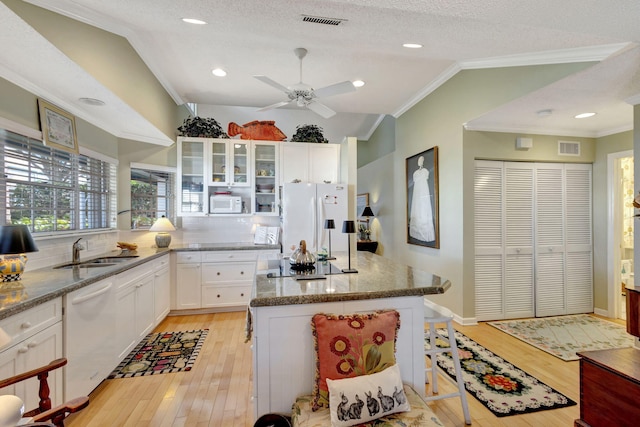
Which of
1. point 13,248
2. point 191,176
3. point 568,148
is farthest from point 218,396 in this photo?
point 568,148

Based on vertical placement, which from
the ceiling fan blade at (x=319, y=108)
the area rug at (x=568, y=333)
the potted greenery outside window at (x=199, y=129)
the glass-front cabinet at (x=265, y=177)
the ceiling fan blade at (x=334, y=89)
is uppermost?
the potted greenery outside window at (x=199, y=129)

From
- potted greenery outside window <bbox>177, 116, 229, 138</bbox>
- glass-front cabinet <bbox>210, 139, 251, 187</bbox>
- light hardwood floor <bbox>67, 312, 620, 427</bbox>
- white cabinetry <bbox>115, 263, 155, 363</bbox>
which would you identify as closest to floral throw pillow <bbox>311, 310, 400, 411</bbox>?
light hardwood floor <bbox>67, 312, 620, 427</bbox>

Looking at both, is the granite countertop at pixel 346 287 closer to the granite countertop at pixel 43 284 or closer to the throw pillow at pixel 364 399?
the throw pillow at pixel 364 399

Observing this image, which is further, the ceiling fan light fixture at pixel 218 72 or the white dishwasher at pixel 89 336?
the ceiling fan light fixture at pixel 218 72

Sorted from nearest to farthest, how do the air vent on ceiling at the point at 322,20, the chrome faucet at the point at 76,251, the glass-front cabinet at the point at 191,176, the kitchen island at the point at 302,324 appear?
the kitchen island at the point at 302,324
the air vent on ceiling at the point at 322,20
the chrome faucet at the point at 76,251
the glass-front cabinet at the point at 191,176

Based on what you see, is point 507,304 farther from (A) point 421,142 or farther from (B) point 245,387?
(B) point 245,387

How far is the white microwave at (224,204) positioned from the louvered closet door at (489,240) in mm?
3302

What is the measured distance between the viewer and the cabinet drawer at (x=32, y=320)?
1501 millimetres

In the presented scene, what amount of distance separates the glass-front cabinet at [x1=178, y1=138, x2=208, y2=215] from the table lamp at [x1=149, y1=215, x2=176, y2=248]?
1.54 feet

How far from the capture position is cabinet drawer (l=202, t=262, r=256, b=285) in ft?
13.2

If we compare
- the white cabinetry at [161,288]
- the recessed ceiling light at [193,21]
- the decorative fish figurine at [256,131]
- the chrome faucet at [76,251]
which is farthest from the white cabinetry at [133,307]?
the decorative fish figurine at [256,131]

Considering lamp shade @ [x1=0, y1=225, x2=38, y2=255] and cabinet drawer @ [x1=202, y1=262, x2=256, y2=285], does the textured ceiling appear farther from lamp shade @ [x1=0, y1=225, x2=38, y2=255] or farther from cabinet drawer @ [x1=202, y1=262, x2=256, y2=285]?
cabinet drawer @ [x1=202, y1=262, x2=256, y2=285]

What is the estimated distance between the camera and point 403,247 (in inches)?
195

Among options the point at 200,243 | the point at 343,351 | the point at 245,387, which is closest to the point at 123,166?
the point at 200,243
